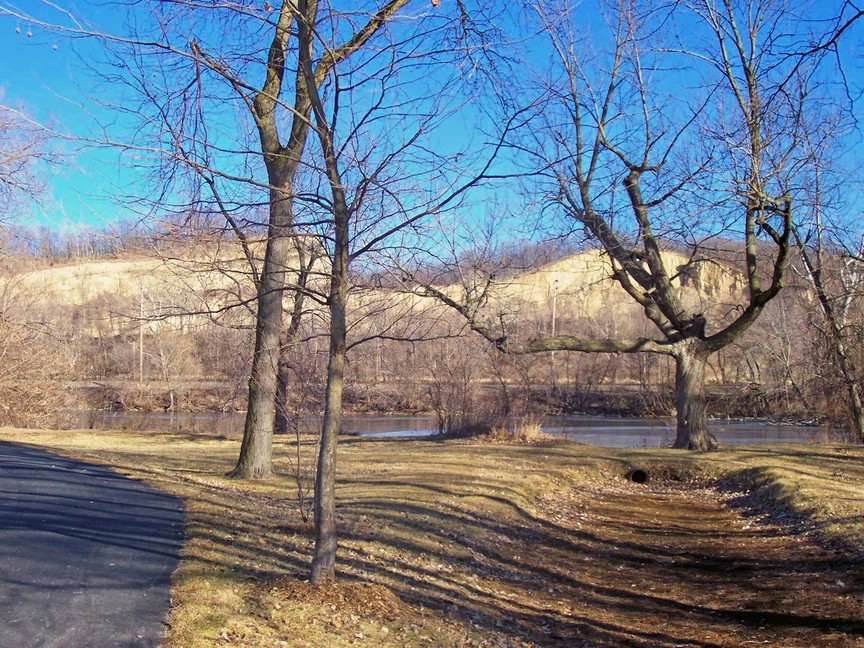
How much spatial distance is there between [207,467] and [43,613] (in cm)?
867

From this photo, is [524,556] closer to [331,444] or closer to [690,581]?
[690,581]

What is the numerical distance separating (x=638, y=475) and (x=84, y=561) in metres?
12.2

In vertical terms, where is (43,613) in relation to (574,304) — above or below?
below

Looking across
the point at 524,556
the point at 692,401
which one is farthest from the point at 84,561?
the point at 692,401

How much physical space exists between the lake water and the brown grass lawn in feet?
35.0

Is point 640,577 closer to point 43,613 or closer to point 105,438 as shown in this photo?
point 43,613

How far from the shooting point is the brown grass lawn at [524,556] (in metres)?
6.33

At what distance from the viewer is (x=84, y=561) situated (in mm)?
6863

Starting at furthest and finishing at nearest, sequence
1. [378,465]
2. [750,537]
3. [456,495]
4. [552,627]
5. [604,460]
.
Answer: [604,460] → [378,465] → [456,495] → [750,537] → [552,627]

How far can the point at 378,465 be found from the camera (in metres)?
15.3

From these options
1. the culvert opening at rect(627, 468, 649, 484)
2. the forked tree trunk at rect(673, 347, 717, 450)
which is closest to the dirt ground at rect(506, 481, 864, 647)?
the culvert opening at rect(627, 468, 649, 484)

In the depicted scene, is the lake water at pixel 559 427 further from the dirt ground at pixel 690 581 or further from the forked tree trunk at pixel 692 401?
the dirt ground at pixel 690 581

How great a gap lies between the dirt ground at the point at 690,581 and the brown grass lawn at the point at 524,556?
0.09ft

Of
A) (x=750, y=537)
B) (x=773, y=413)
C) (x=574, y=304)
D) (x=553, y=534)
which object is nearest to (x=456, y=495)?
(x=553, y=534)
